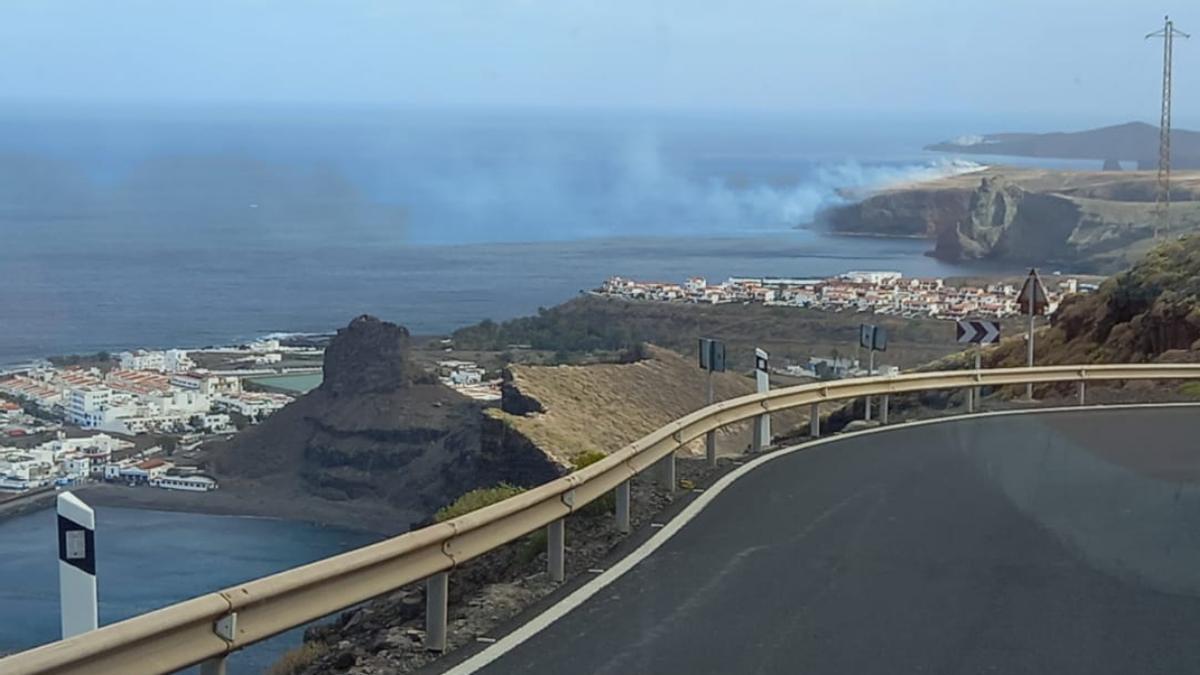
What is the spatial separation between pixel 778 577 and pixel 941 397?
1940cm

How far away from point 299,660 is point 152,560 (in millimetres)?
11209

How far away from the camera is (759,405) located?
16.6 metres

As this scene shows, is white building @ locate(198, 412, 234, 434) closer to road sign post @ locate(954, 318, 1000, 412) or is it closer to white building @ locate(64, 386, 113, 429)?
white building @ locate(64, 386, 113, 429)

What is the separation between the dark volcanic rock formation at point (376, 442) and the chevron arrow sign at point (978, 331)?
6.31m

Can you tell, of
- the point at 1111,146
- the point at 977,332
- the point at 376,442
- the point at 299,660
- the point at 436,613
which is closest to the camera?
the point at 436,613

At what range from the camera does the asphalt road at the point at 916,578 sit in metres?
7.92

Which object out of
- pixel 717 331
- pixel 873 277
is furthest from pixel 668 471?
pixel 873 277

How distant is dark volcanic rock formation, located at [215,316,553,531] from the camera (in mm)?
26016

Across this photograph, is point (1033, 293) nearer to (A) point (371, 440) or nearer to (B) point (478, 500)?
(A) point (371, 440)

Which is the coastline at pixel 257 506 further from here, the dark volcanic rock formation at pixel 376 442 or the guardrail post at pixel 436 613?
the guardrail post at pixel 436 613

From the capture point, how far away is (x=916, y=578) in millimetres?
9875

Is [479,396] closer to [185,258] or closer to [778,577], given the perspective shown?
[778,577]

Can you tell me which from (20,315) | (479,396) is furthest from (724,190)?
(479,396)

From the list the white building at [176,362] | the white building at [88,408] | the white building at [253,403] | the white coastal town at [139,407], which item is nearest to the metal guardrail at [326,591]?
the white coastal town at [139,407]
